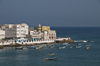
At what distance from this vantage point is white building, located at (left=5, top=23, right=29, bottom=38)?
3322 inches

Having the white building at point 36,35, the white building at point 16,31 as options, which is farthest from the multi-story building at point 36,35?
the white building at point 16,31

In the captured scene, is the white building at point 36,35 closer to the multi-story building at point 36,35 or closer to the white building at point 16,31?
the multi-story building at point 36,35

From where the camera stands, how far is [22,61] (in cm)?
4888

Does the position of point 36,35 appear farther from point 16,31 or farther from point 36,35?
point 16,31

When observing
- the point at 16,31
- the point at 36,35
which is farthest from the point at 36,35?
the point at 16,31

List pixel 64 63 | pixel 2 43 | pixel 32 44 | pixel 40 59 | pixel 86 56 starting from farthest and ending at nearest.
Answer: pixel 32 44 < pixel 2 43 < pixel 86 56 < pixel 40 59 < pixel 64 63

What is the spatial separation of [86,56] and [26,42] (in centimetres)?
2544

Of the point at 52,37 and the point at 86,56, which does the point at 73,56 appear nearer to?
the point at 86,56

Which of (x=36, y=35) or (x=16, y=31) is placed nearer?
(x=16, y=31)

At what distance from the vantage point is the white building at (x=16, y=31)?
84.4 metres

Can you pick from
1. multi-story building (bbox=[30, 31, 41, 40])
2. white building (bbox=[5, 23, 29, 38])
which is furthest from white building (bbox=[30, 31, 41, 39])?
white building (bbox=[5, 23, 29, 38])

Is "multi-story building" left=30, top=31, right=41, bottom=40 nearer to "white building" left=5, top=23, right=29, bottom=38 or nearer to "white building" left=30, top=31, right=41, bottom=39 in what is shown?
"white building" left=30, top=31, right=41, bottom=39

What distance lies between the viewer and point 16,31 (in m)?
84.2

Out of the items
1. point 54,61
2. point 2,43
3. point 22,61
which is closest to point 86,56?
point 54,61
